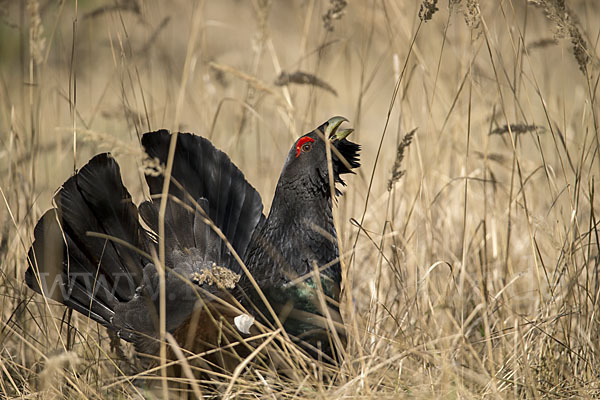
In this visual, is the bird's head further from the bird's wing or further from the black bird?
the bird's wing

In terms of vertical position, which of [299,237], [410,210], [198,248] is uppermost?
[410,210]

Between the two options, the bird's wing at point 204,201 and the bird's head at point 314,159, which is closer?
the bird's head at point 314,159

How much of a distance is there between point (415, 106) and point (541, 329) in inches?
85.5

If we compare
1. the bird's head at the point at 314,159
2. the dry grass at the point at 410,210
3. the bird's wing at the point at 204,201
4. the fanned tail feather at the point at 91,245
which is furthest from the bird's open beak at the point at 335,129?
the fanned tail feather at the point at 91,245

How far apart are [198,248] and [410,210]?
89cm

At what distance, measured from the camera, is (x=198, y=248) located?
2.76 m

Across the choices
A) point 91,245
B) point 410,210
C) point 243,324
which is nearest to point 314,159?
point 410,210

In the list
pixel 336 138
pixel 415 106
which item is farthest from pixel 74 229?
pixel 415 106

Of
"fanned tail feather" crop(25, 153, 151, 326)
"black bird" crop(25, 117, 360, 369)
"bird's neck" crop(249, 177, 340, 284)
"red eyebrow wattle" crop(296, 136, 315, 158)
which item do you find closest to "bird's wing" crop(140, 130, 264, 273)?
"black bird" crop(25, 117, 360, 369)

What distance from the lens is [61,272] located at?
2.55 metres

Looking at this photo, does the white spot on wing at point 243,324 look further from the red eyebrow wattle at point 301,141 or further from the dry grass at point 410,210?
the red eyebrow wattle at point 301,141

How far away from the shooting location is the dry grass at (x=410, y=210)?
2.00 meters

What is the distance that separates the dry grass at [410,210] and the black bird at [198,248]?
0.42 feet

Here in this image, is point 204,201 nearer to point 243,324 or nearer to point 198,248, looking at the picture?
point 198,248
